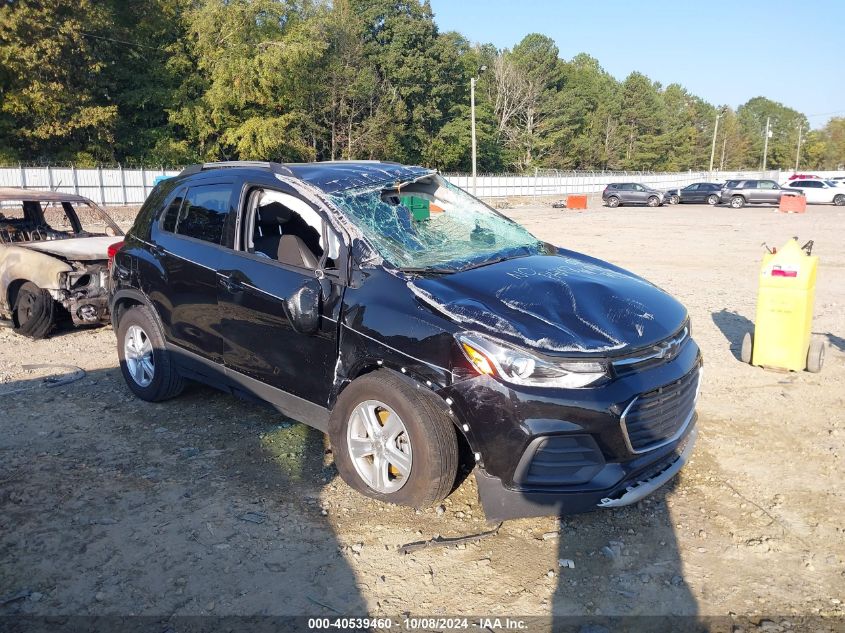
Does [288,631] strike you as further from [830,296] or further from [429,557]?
[830,296]

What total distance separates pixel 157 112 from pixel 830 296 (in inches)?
1742

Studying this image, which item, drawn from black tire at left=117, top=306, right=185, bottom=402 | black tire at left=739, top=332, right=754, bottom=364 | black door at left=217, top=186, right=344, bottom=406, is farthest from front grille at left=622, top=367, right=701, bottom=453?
black tire at left=117, top=306, right=185, bottom=402

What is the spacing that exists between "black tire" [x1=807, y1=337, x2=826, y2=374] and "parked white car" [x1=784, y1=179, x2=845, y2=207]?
35539 mm

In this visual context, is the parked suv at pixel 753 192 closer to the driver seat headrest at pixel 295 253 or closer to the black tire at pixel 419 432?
the driver seat headrest at pixel 295 253

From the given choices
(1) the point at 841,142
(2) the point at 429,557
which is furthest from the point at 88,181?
(1) the point at 841,142

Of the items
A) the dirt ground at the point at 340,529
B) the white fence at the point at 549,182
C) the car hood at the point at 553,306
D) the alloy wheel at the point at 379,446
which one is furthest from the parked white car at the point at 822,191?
the alloy wheel at the point at 379,446

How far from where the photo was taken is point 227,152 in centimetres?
4775

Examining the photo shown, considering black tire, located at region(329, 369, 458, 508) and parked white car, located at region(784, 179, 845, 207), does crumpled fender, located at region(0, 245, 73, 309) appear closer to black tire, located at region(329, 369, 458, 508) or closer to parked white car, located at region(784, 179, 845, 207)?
black tire, located at region(329, 369, 458, 508)

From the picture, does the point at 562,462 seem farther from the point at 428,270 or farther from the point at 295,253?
the point at 295,253

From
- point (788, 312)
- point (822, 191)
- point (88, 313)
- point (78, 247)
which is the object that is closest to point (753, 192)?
point (822, 191)

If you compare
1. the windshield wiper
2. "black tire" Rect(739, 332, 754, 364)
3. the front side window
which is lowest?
"black tire" Rect(739, 332, 754, 364)

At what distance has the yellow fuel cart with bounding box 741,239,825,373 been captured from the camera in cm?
615

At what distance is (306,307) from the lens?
391 cm

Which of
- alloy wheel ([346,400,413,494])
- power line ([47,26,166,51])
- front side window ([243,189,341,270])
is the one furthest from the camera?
power line ([47,26,166,51])
